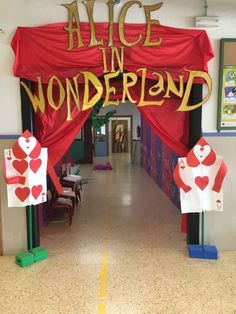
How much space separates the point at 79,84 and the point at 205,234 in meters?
2.53

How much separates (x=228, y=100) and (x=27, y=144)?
2513 millimetres

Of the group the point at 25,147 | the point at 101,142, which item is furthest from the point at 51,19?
the point at 101,142

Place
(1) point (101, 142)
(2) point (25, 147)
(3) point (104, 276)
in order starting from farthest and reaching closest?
(1) point (101, 142)
(2) point (25, 147)
(3) point (104, 276)

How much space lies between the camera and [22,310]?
9.01ft

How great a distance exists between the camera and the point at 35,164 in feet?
11.7

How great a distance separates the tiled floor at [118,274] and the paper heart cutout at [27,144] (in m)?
1.39

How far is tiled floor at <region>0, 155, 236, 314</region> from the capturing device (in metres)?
2.81

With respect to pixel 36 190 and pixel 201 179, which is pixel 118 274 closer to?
pixel 36 190

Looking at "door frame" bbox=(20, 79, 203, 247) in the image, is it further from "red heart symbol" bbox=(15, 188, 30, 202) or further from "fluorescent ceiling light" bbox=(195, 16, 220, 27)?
"fluorescent ceiling light" bbox=(195, 16, 220, 27)

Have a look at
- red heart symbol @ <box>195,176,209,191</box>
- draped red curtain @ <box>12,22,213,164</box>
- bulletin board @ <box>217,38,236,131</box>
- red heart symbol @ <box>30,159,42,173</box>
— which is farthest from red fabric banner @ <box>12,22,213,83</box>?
red heart symbol @ <box>195,176,209,191</box>

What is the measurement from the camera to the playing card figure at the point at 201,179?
3.58m

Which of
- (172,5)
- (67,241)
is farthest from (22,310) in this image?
(172,5)

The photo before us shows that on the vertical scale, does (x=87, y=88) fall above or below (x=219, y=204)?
above

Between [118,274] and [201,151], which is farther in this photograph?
[201,151]
